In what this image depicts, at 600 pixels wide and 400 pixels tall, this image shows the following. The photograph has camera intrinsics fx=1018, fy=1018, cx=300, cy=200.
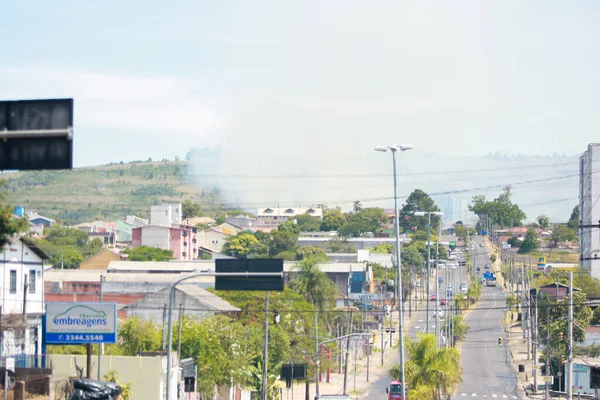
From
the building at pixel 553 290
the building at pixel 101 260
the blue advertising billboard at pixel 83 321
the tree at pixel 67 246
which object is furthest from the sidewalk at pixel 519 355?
the tree at pixel 67 246

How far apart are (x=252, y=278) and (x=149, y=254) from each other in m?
124

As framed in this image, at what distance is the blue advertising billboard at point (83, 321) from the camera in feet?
174

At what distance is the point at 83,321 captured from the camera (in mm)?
53500

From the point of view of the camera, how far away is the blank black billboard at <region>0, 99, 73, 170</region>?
22078 millimetres

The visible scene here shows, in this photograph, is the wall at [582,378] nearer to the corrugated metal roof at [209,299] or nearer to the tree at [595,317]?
the tree at [595,317]

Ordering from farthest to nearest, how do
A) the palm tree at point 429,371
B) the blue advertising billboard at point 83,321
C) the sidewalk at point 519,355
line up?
the sidewalk at point 519,355 → the palm tree at point 429,371 → the blue advertising billboard at point 83,321

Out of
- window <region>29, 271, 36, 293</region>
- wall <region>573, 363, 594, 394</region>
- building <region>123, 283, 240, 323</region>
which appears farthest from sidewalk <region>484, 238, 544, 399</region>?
window <region>29, 271, 36, 293</region>

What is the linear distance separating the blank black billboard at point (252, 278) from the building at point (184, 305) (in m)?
35.6

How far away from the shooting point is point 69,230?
19325 centimetres

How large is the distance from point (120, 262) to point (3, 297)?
83314 millimetres

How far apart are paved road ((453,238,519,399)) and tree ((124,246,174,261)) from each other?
168 ft

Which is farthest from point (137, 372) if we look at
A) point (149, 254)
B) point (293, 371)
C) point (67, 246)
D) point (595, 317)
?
point (67, 246)

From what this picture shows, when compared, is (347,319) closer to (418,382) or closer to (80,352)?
(418,382)

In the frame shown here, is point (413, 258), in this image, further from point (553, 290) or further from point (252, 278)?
point (252, 278)
